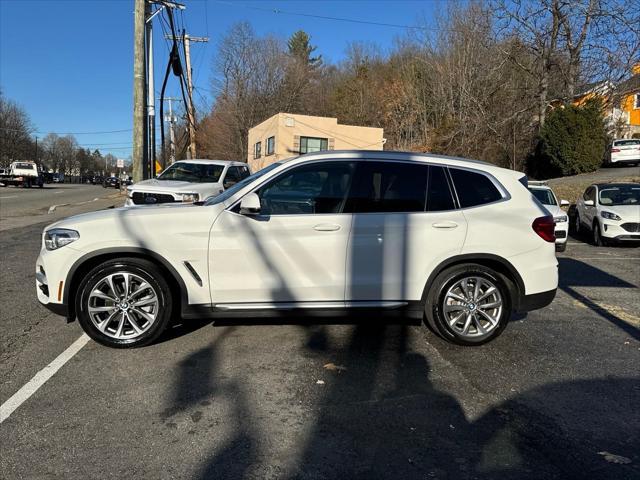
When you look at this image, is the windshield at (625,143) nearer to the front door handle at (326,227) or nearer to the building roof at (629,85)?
the building roof at (629,85)

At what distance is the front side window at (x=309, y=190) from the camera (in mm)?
4703

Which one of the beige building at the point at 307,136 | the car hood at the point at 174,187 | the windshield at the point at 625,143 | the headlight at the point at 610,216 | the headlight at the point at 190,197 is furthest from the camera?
the beige building at the point at 307,136

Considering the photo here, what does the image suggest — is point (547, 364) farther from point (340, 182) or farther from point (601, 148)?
point (601, 148)

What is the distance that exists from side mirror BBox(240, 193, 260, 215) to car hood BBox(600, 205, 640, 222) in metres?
10.6

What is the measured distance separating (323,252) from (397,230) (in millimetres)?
703

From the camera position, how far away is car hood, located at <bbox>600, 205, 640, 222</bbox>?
11.9 m

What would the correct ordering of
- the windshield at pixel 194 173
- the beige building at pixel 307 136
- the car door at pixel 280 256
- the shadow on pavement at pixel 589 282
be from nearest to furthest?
1. the car door at pixel 280 256
2. the shadow on pavement at pixel 589 282
3. the windshield at pixel 194 173
4. the beige building at pixel 307 136

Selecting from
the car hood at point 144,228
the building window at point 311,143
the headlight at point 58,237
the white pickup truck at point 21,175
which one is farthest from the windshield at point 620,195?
the white pickup truck at point 21,175

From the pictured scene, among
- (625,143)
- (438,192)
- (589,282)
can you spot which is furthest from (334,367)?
(625,143)

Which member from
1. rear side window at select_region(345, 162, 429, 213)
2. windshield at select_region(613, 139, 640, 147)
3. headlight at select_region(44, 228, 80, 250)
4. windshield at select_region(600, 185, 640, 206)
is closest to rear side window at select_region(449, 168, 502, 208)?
rear side window at select_region(345, 162, 429, 213)

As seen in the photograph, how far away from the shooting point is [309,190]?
15.8ft

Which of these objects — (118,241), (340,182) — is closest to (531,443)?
(340,182)

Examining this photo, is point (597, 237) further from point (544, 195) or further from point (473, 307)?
point (473, 307)

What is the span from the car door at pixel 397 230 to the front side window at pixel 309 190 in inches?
5.2
